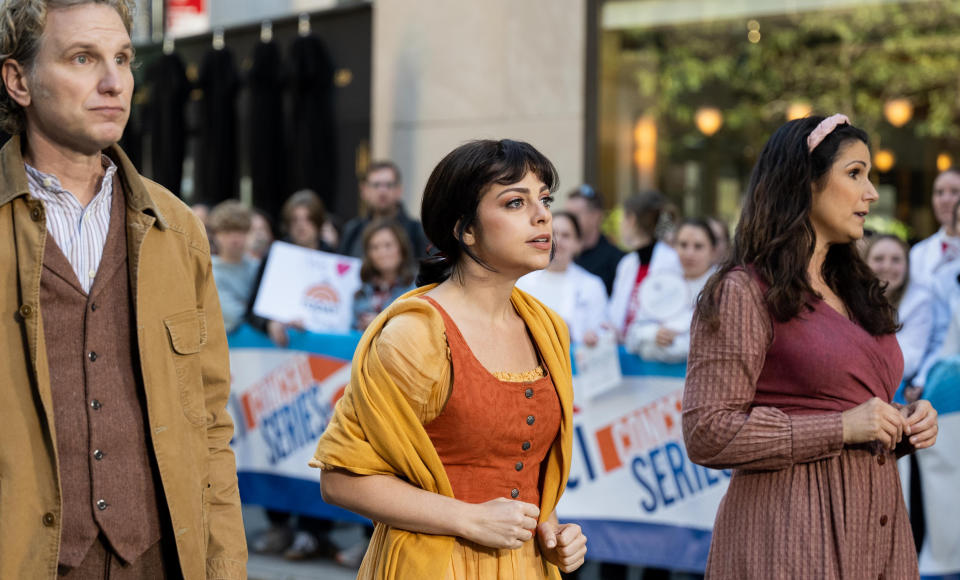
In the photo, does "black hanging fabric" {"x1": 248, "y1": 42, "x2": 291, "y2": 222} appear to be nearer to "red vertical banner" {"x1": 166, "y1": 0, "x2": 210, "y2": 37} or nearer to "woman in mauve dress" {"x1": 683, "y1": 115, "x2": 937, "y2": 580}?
"red vertical banner" {"x1": 166, "y1": 0, "x2": 210, "y2": 37}

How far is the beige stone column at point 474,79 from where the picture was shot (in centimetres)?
1129

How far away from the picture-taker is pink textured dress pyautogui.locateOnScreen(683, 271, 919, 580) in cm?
325

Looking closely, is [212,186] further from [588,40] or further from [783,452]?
[783,452]

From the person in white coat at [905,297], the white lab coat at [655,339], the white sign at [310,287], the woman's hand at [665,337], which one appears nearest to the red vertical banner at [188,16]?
the white sign at [310,287]

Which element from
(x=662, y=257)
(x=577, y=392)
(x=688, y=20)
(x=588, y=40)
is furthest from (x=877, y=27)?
(x=577, y=392)

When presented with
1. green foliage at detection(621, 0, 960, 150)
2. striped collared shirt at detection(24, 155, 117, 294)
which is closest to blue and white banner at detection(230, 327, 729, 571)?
striped collared shirt at detection(24, 155, 117, 294)

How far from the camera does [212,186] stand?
14.1 metres

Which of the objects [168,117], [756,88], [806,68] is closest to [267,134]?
[168,117]

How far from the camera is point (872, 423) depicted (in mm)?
3184

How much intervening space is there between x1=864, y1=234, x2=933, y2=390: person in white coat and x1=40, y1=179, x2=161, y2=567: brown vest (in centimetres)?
458

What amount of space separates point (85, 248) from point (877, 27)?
873cm

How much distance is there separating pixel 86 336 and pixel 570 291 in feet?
16.0

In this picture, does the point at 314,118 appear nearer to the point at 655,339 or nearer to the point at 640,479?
the point at 655,339

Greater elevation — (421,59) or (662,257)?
(421,59)
